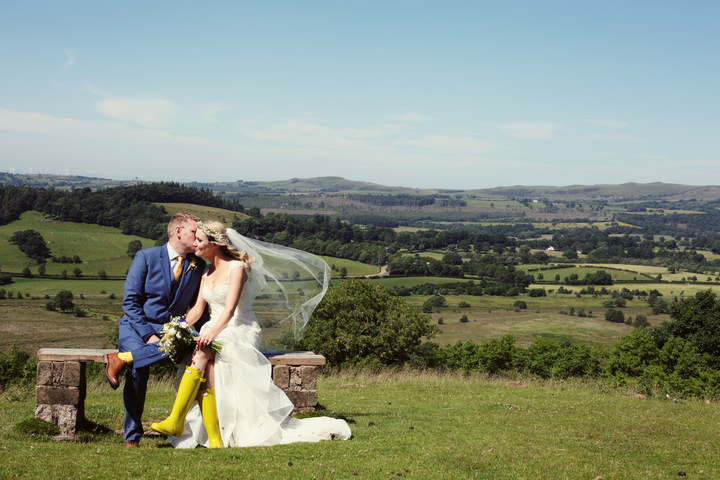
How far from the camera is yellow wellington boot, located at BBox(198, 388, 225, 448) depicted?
24.4 ft

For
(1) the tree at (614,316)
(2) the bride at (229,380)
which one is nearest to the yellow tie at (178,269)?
(2) the bride at (229,380)

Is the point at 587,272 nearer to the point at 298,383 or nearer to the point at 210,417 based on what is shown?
the point at 298,383

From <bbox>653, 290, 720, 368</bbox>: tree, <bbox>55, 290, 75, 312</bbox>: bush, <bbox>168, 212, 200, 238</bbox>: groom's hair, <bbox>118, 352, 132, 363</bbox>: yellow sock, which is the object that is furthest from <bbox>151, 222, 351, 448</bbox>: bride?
<bbox>55, 290, 75, 312</bbox>: bush

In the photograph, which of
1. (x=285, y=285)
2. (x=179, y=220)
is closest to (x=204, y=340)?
(x=179, y=220)

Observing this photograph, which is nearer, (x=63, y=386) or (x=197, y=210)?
(x=63, y=386)

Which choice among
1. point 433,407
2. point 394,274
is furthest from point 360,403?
point 394,274

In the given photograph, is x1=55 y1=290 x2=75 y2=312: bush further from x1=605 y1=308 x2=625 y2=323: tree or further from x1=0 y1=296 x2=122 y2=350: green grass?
x1=605 y1=308 x2=625 y2=323: tree

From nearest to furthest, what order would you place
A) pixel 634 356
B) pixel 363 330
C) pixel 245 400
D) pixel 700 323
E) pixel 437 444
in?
pixel 245 400 → pixel 437 444 → pixel 700 323 → pixel 634 356 → pixel 363 330

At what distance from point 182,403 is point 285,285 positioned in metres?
2.45

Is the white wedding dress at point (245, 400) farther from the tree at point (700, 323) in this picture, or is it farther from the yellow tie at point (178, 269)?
the tree at point (700, 323)

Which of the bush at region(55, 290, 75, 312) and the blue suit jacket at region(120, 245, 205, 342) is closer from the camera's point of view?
the blue suit jacket at region(120, 245, 205, 342)

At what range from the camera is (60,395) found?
7758mm

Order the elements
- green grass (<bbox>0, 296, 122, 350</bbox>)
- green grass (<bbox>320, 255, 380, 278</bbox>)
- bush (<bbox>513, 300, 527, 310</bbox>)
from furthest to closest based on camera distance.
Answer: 1. green grass (<bbox>320, 255, 380, 278</bbox>)
2. bush (<bbox>513, 300, 527, 310</bbox>)
3. green grass (<bbox>0, 296, 122, 350</bbox>)

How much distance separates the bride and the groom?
218mm
